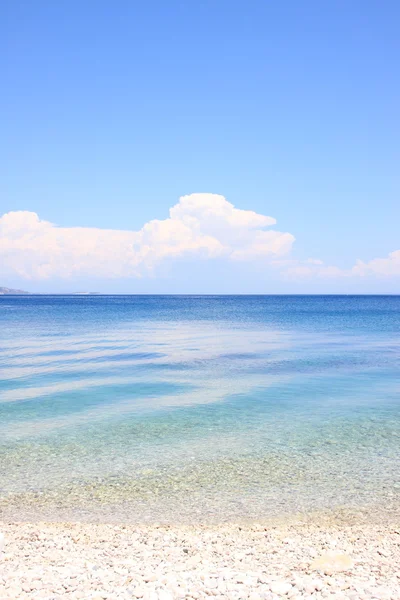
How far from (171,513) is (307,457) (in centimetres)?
460

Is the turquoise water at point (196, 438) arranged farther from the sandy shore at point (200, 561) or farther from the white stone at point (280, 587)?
the white stone at point (280, 587)

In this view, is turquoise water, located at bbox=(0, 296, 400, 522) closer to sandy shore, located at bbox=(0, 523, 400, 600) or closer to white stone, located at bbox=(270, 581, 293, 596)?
sandy shore, located at bbox=(0, 523, 400, 600)

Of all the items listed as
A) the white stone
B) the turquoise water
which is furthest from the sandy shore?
the turquoise water

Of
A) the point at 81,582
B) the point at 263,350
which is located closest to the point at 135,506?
the point at 81,582

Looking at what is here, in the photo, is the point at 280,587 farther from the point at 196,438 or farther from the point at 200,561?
the point at 196,438

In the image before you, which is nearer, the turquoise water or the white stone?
the white stone

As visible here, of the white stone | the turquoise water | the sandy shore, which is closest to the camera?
the white stone

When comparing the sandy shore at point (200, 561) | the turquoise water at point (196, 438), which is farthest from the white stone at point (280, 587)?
the turquoise water at point (196, 438)

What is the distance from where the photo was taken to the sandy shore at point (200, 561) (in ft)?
22.8

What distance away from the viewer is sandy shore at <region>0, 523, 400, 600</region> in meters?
6.94

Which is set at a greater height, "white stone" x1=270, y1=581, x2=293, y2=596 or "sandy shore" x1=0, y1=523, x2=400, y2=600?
"white stone" x1=270, y1=581, x2=293, y2=596

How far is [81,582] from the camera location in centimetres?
725

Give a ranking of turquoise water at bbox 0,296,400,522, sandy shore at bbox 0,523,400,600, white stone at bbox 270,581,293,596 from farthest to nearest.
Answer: turquoise water at bbox 0,296,400,522 < sandy shore at bbox 0,523,400,600 < white stone at bbox 270,581,293,596

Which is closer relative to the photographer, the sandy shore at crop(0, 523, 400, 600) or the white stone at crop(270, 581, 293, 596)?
the white stone at crop(270, 581, 293, 596)
